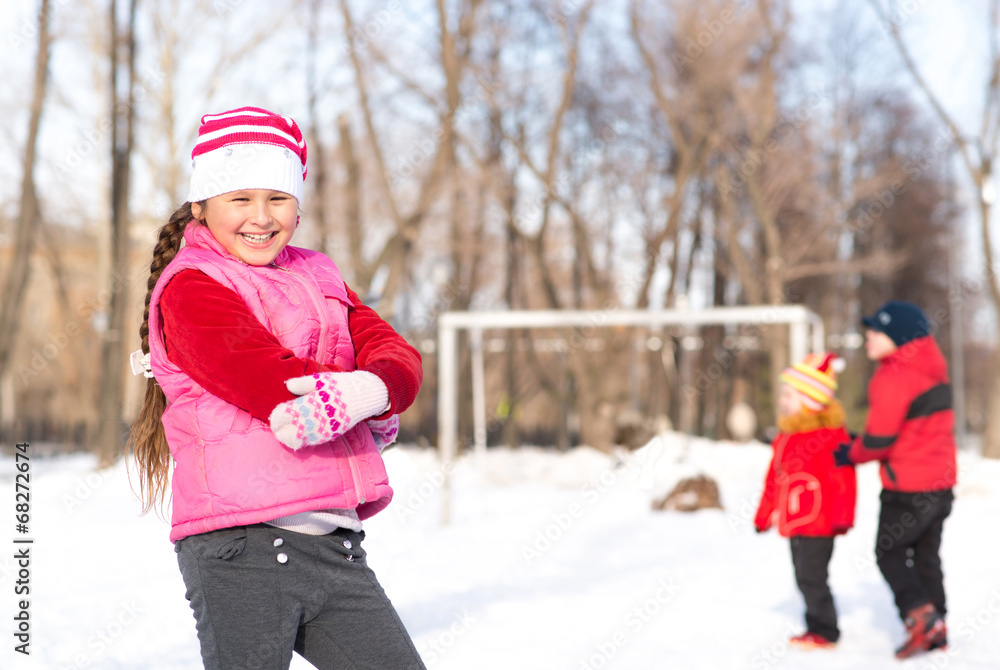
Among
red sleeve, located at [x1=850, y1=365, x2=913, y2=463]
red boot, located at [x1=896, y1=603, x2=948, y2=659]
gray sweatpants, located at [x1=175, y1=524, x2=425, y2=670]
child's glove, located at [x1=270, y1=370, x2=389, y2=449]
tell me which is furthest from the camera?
red sleeve, located at [x1=850, y1=365, x2=913, y2=463]

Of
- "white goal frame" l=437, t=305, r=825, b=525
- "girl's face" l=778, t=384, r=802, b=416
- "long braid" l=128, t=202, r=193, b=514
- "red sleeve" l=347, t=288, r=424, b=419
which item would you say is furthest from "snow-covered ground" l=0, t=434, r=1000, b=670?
"red sleeve" l=347, t=288, r=424, b=419

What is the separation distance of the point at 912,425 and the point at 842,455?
0.36 metres

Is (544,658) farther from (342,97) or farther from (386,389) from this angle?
(342,97)

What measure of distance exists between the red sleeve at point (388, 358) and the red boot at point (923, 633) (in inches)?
145

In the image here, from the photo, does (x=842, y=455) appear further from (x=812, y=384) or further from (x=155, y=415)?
(x=155, y=415)

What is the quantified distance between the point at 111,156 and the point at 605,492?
29.0 feet

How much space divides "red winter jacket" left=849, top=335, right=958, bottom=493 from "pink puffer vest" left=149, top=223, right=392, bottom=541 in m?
3.55

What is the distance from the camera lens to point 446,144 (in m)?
14.4

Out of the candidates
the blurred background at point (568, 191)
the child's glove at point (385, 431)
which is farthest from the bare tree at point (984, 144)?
the child's glove at point (385, 431)

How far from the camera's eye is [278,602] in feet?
5.78

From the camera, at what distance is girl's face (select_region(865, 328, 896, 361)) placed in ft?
16.2

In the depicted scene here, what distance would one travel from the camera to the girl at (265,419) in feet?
5.54

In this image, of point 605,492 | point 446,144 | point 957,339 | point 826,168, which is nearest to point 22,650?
point 605,492

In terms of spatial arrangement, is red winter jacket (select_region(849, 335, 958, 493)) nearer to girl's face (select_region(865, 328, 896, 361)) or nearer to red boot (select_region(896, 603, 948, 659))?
girl's face (select_region(865, 328, 896, 361))
